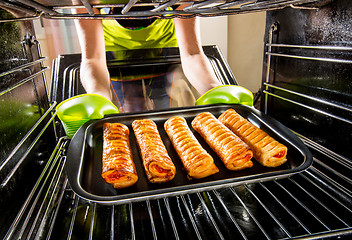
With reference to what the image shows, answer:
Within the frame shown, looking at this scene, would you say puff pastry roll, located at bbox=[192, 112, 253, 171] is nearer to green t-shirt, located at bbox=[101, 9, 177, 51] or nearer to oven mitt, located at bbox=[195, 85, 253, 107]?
oven mitt, located at bbox=[195, 85, 253, 107]

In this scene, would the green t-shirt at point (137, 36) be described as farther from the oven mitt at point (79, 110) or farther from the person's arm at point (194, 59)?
the oven mitt at point (79, 110)

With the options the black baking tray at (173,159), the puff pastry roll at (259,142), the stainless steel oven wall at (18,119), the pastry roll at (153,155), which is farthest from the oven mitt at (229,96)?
the stainless steel oven wall at (18,119)

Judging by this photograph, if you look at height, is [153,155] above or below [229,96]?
below

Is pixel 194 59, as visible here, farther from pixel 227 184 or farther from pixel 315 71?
pixel 227 184

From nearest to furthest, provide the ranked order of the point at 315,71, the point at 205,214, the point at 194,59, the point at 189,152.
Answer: the point at 205,214 → the point at 189,152 → the point at 315,71 → the point at 194,59

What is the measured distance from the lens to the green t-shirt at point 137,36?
2479 mm

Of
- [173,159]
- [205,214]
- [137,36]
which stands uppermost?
[137,36]

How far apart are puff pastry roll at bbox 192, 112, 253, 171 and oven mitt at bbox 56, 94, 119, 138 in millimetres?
509

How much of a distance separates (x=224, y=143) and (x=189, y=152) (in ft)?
0.54

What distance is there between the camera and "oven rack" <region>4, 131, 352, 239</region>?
33.1 inches

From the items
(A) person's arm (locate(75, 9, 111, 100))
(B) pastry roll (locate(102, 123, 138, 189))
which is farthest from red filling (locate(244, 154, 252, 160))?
(A) person's arm (locate(75, 9, 111, 100))

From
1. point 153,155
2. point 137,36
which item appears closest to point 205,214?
point 153,155

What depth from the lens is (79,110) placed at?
4.26 feet

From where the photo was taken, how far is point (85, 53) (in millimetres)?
1791
